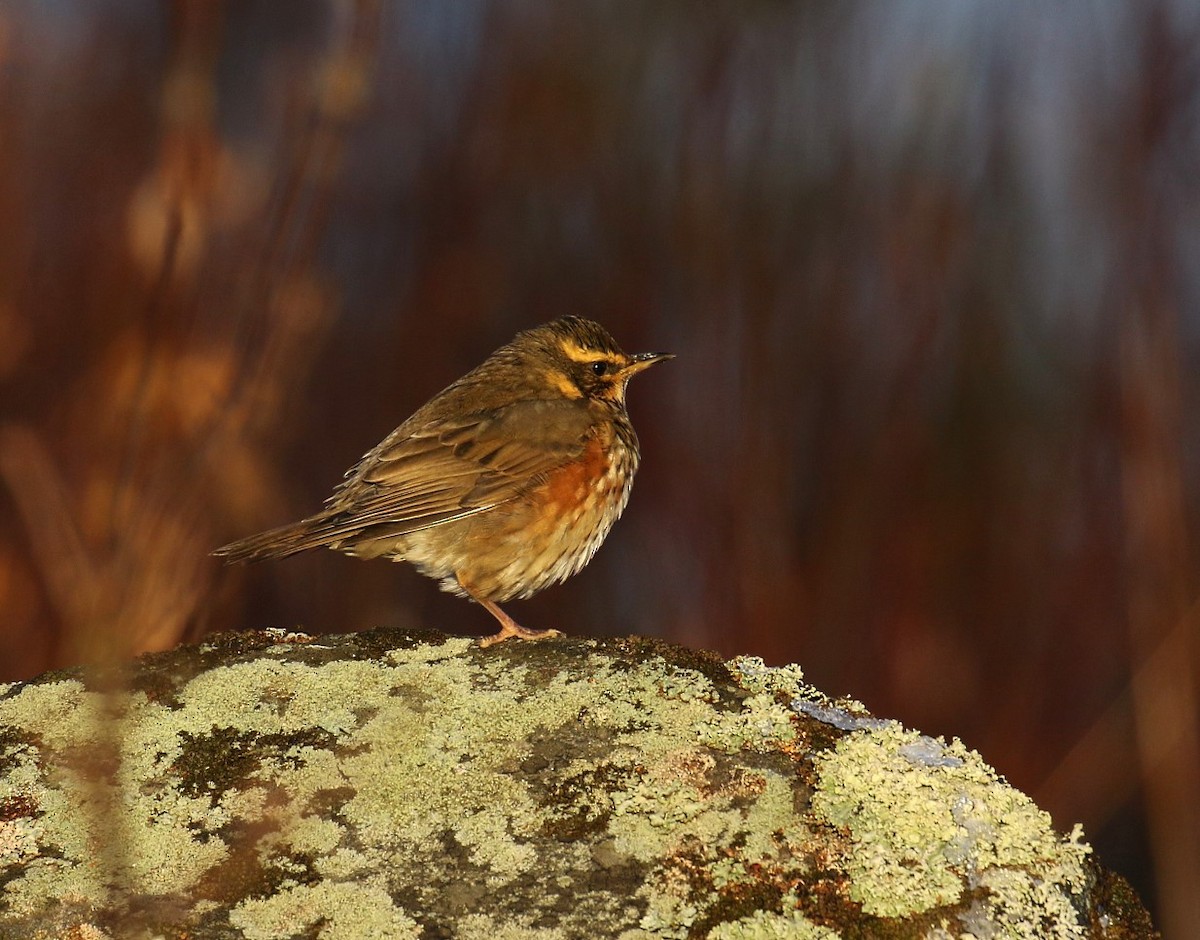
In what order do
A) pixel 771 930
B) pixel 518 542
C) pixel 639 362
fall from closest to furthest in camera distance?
1. pixel 771 930
2. pixel 518 542
3. pixel 639 362

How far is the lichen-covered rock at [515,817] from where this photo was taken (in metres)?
2.49

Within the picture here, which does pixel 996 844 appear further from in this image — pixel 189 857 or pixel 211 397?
pixel 211 397

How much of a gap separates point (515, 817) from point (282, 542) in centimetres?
202

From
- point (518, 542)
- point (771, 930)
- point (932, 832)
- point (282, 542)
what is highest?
point (932, 832)

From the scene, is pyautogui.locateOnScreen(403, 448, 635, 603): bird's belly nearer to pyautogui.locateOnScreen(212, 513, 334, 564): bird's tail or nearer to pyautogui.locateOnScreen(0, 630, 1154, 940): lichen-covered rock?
pyautogui.locateOnScreen(212, 513, 334, 564): bird's tail

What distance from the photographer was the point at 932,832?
272 centimetres

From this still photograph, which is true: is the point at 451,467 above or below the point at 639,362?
below

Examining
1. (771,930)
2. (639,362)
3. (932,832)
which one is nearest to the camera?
(771,930)

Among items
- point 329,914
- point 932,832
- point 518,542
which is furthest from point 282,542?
point 932,832

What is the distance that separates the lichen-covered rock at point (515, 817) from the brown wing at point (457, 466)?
4.99ft

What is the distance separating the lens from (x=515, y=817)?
2.79 meters

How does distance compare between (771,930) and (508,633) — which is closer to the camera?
(771,930)

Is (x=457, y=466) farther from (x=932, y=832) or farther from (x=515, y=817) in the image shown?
(x=932, y=832)

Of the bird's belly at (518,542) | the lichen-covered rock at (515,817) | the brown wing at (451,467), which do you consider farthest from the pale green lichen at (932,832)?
the brown wing at (451,467)
